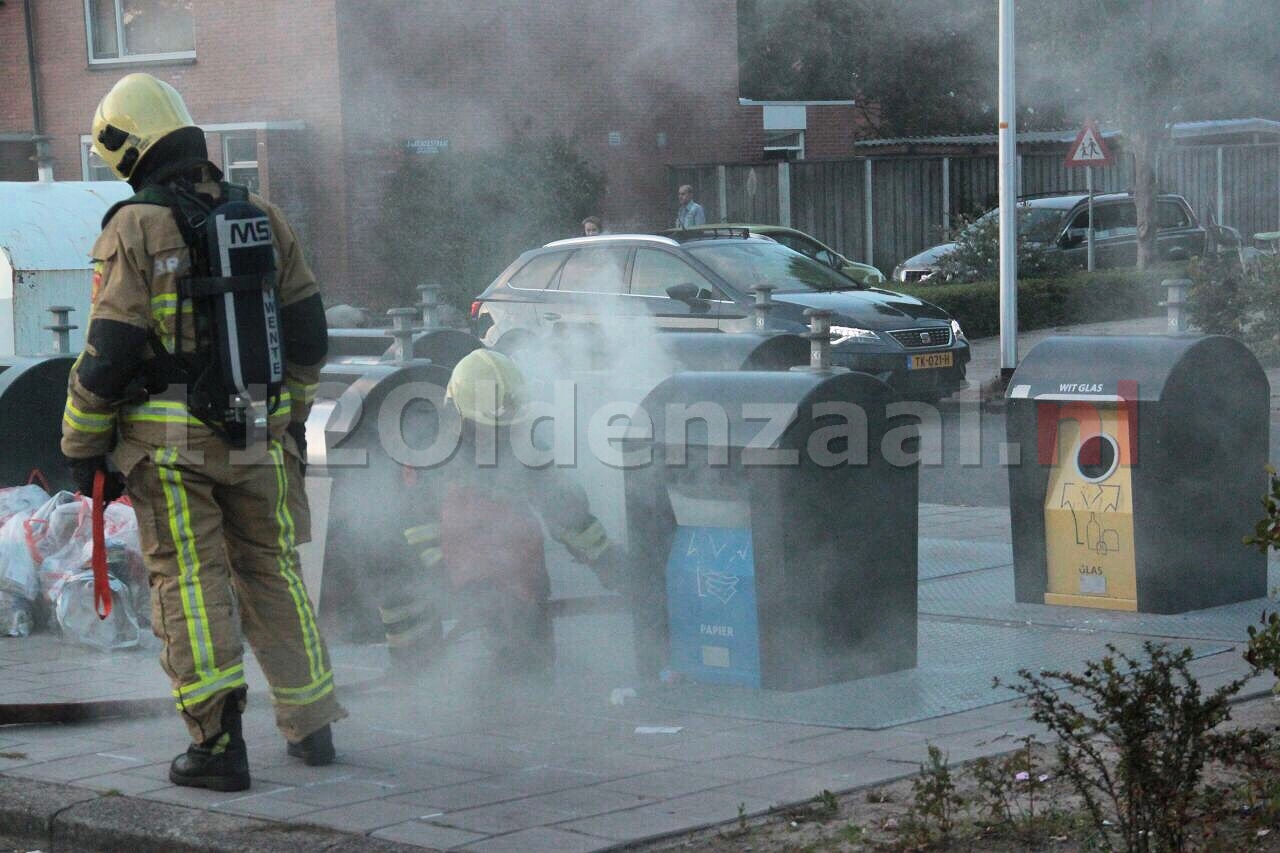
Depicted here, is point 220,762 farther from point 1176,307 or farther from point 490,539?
point 1176,307

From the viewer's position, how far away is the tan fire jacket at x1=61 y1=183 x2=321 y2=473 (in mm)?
4277

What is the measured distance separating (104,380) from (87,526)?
246 centimetres

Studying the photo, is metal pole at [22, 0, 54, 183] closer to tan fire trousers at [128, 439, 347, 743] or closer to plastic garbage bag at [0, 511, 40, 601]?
plastic garbage bag at [0, 511, 40, 601]

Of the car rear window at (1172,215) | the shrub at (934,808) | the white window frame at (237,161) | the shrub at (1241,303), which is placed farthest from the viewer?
the car rear window at (1172,215)

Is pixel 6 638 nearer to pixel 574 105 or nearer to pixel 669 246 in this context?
pixel 574 105

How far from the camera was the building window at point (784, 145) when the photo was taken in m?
25.2

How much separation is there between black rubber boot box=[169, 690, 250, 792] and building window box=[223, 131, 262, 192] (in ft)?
51.1

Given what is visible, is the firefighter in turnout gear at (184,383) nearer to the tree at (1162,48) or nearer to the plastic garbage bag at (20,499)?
the plastic garbage bag at (20,499)

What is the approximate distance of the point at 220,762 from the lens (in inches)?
172

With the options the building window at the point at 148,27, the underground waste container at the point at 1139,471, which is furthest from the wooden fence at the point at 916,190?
the underground waste container at the point at 1139,471

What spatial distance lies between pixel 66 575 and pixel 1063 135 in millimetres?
28194

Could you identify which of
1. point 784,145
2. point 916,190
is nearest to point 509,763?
point 784,145

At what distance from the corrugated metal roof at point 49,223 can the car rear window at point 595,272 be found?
10.8 ft

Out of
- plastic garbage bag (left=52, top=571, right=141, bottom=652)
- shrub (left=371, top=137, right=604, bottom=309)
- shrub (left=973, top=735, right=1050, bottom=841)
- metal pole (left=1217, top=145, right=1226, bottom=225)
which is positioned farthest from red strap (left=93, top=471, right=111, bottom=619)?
metal pole (left=1217, top=145, right=1226, bottom=225)
